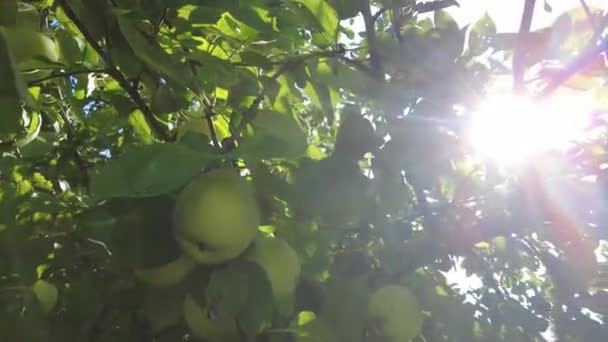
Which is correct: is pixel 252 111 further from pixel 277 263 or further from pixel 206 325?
pixel 206 325

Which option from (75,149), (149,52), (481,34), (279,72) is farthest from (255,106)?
(75,149)

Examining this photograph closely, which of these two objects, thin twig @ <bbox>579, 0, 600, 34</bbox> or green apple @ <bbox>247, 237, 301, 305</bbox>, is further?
thin twig @ <bbox>579, 0, 600, 34</bbox>

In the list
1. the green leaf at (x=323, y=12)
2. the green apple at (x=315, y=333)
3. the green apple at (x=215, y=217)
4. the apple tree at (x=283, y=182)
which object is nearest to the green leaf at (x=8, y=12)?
the apple tree at (x=283, y=182)

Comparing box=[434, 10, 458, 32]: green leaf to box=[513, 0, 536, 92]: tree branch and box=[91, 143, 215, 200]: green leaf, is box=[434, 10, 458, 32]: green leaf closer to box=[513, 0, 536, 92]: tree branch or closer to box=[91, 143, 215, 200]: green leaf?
box=[513, 0, 536, 92]: tree branch

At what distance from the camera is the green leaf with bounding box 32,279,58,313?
1291 mm

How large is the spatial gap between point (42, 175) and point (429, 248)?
1288mm

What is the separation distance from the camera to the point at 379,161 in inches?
49.8

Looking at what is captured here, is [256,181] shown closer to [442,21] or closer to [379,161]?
[379,161]

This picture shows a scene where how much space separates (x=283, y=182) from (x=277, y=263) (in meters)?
0.14

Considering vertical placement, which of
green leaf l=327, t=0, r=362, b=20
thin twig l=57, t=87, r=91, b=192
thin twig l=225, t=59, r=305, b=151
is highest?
green leaf l=327, t=0, r=362, b=20

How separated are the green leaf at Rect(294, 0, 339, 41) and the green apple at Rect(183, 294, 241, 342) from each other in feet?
1.85

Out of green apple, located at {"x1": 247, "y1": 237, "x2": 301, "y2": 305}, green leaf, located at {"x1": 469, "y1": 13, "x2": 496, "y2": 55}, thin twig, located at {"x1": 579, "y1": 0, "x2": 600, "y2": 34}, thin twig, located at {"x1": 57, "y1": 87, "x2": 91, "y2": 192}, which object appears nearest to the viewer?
green apple, located at {"x1": 247, "y1": 237, "x2": 301, "y2": 305}

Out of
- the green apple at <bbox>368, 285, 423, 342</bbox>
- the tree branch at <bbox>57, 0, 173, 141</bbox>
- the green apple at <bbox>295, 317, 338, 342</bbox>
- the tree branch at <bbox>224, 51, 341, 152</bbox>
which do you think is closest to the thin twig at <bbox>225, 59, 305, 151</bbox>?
the tree branch at <bbox>224, 51, 341, 152</bbox>

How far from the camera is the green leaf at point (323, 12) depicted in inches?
48.9
